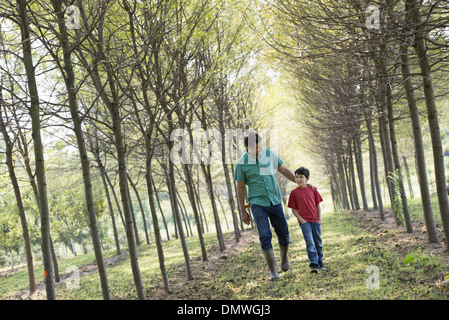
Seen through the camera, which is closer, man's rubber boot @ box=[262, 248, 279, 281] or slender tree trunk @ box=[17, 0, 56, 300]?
slender tree trunk @ box=[17, 0, 56, 300]

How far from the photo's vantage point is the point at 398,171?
922 centimetres

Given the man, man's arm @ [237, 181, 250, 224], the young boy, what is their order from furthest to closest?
the young boy
the man
man's arm @ [237, 181, 250, 224]

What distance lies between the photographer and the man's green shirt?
5.12 meters

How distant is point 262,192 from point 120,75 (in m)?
4.02

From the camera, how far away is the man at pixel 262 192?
16.6 feet

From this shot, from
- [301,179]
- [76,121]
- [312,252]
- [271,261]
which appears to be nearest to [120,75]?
[76,121]

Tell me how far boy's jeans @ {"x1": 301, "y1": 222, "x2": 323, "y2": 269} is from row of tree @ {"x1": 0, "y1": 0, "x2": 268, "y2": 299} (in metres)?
2.56

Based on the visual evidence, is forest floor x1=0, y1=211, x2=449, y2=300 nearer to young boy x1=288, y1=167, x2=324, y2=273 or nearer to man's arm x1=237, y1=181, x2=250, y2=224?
young boy x1=288, y1=167, x2=324, y2=273

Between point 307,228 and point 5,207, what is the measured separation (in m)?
18.0

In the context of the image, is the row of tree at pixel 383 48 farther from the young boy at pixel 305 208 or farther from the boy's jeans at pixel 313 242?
the boy's jeans at pixel 313 242

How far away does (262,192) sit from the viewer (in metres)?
5.11

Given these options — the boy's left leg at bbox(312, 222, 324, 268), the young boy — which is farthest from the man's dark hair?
the boy's left leg at bbox(312, 222, 324, 268)

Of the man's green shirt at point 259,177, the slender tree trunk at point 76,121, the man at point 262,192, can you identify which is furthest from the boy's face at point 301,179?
the slender tree trunk at point 76,121
